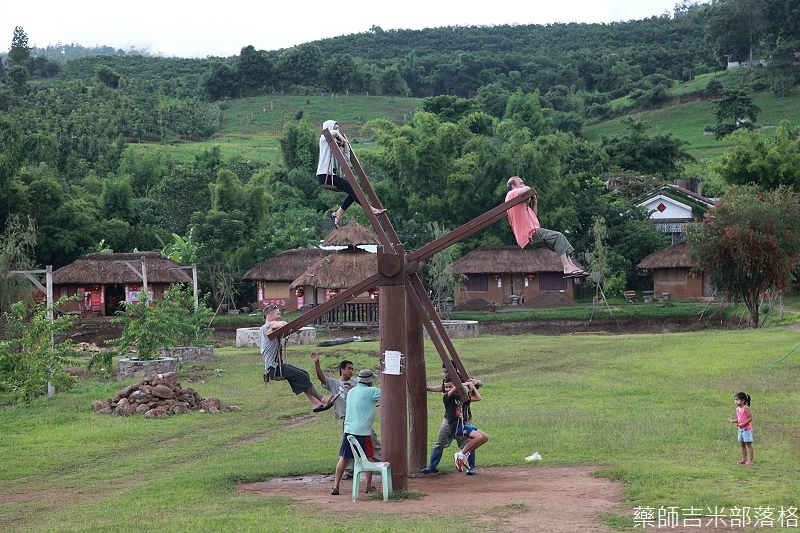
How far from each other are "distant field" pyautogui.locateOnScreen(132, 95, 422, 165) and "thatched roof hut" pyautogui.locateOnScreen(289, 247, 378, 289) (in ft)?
161

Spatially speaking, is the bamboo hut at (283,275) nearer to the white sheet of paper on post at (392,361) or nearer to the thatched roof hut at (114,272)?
the thatched roof hut at (114,272)

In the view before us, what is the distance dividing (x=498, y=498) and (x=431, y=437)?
6.23 meters

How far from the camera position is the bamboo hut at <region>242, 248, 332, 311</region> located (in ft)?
185

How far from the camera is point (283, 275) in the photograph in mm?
56406

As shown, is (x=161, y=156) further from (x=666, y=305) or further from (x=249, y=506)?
(x=249, y=506)

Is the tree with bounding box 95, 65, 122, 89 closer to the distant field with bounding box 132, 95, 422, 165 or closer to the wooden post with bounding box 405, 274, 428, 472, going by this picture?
the distant field with bounding box 132, 95, 422, 165

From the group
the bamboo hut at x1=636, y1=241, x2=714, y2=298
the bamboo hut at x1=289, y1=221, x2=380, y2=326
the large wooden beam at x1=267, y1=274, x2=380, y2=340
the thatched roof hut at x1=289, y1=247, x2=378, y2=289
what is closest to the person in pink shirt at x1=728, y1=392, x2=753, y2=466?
the large wooden beam at x1=267, y1=274, x2=380, y2=340

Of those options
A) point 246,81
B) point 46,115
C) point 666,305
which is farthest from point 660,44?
point 666,305

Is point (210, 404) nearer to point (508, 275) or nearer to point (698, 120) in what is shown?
point (508, 275)

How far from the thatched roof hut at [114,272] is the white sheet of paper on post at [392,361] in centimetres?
4275

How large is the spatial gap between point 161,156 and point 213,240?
3389cm

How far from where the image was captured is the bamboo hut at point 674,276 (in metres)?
55.2

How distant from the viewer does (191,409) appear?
2338 cm

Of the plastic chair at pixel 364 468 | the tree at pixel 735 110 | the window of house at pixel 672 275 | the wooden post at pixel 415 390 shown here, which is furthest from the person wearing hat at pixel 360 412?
the tree at pixel 735 110
